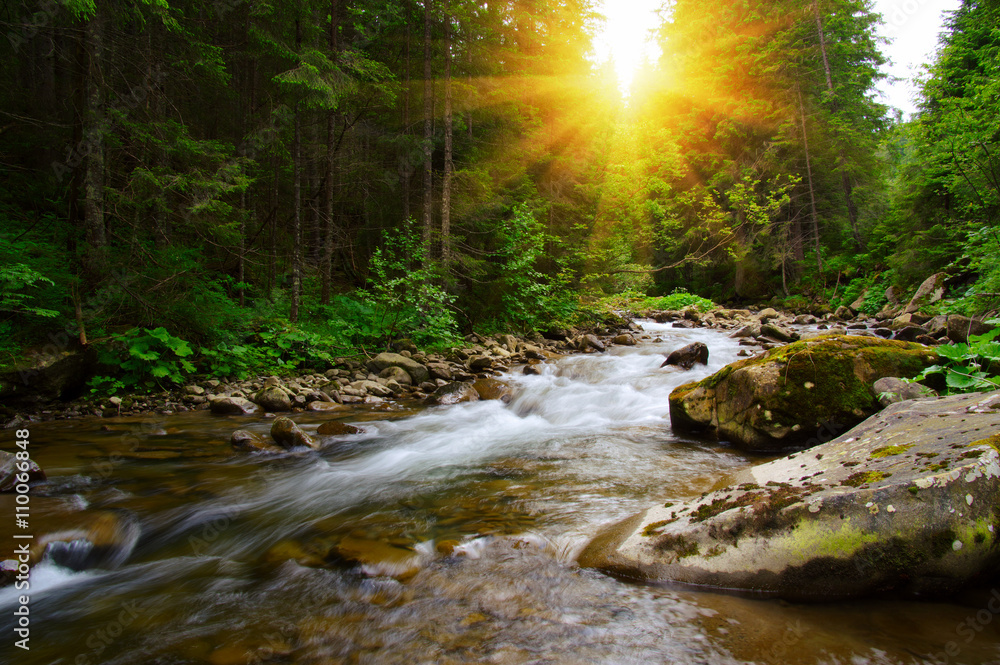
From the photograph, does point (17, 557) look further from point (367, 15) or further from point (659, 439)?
point (367, 15)

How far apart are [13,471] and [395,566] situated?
3948 mm

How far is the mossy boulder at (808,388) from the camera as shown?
4.66 metres

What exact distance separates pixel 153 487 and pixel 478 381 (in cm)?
591

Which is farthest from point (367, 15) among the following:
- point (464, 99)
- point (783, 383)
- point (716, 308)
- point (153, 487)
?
point (716, 308)

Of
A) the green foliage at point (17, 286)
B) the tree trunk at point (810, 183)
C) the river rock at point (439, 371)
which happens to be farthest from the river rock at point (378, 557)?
the tree trunk at point (810, 183)

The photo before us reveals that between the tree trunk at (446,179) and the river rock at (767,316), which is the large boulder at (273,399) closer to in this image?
the tree trunk at (446,179)

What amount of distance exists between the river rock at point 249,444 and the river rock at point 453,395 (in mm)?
3112

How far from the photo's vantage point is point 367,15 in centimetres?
1339

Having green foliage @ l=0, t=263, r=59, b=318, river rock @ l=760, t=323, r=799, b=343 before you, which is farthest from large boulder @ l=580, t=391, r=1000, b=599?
river rock @ l=760, t=323, r=799, b=343

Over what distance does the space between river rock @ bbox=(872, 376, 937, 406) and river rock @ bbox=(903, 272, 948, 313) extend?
10.9m

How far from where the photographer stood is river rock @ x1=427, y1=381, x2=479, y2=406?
8.52 metres

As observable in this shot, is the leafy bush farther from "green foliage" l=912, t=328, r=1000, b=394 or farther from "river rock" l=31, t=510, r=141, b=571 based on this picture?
"river rock" l=31, t=510, r=141, b=571

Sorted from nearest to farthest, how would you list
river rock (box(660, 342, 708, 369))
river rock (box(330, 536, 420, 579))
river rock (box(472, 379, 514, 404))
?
1. river rock (box(330, 536, 420, 579))
2. river rock (box(472, 379, 514, 404))
3. river rock (box(660, 342, 708, 369))

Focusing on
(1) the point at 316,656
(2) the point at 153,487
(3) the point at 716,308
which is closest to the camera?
(1) the point at 316,656
